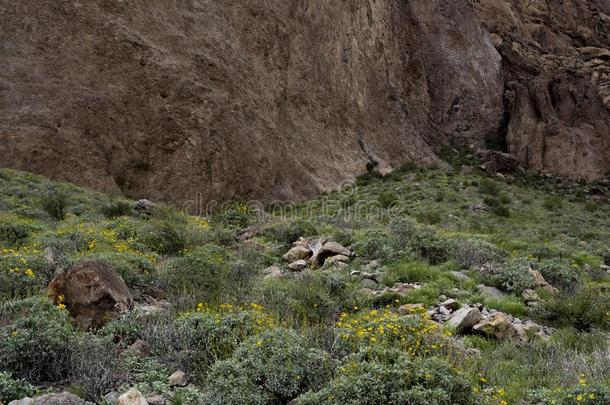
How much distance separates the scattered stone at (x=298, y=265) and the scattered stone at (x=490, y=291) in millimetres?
2722

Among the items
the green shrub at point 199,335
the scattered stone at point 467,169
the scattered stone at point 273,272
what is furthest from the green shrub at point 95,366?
the scattered stone at point 467,169

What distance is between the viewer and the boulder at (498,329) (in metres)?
6.37

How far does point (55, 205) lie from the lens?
44.1ft

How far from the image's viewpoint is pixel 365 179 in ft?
84.9

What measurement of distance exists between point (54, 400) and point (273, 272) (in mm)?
5136

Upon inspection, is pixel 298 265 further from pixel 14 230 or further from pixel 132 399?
pixel 132 399

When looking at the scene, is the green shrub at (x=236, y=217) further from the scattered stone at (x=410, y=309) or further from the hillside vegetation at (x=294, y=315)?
the scattered stone at (x=410, y=309)

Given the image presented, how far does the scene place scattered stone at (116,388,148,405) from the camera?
393 cm

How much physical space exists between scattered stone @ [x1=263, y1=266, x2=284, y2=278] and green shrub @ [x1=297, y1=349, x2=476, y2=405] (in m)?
4.16

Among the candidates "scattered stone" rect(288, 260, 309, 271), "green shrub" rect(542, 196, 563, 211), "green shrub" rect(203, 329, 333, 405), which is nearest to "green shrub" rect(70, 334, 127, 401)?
"green shrub" rect(203, 329, 333, 405)

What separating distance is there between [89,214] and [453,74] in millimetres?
28947

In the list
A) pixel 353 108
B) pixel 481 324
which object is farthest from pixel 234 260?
pixel 353 108

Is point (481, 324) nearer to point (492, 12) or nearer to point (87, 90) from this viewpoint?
point (87, 90)

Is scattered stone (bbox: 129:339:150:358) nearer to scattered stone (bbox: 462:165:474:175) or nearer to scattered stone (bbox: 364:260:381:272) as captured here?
scattered stone (bbox: 364:260:381:272)
